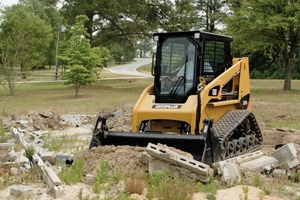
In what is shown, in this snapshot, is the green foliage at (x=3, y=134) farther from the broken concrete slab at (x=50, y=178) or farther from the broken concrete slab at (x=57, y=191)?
the broken concrete slab at (x=57, y=191)

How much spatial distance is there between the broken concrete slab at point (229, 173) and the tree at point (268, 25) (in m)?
20.0

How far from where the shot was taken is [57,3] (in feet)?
123

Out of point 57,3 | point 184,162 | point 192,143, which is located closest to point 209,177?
point 184,162

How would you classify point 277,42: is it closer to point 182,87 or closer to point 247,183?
point 182,87

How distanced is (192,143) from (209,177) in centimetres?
110

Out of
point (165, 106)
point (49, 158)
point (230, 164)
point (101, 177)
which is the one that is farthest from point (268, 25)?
point (101, 177)

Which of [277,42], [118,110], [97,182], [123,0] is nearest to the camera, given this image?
[97,182]

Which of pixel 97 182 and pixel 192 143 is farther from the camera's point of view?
pixel 192 143

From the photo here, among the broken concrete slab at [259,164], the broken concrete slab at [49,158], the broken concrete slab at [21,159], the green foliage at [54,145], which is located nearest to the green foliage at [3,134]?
the green foliage at [54,145]

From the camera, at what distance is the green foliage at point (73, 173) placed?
7.41 meters

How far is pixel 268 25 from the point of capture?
26266 millimetres

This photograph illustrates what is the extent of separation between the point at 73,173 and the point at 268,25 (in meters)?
20.9

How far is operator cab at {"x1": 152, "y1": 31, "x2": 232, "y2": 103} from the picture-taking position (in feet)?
30.1

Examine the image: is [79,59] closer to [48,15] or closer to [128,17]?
[128,17]
